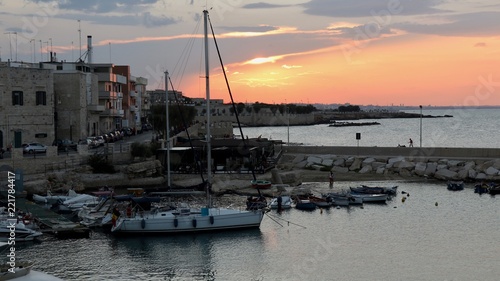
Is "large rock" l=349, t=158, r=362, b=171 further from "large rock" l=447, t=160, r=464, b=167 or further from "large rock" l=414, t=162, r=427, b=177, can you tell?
"large rock" l=447, t=160, r=464, b=167

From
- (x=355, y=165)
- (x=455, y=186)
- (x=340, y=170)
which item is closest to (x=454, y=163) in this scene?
(x=455, y=186)

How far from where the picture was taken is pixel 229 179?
153ft

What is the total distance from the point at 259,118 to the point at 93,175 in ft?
470

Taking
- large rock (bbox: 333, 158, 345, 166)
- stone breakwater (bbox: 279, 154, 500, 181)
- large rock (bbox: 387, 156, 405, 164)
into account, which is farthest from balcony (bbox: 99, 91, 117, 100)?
large rock (bbox: 387, 156, 405, 164)

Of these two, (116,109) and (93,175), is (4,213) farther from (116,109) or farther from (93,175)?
(116,109)

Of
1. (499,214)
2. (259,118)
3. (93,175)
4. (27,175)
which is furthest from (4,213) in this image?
(259,118)

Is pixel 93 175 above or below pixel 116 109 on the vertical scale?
below

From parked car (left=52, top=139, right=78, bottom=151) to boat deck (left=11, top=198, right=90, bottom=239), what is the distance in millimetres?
14948

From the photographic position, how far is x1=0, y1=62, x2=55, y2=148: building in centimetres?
4859

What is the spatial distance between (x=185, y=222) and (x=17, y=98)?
2327cm

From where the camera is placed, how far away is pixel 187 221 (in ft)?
106

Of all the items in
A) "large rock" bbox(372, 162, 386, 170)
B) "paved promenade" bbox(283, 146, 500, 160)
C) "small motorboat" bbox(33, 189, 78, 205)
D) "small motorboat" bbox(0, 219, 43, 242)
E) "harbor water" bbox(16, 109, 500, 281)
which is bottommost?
"harbor water" bbox(16, 109, 500, 281)

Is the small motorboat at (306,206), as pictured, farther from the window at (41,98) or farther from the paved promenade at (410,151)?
the window at (41,98)

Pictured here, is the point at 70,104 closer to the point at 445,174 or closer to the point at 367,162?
the point at 367,162
